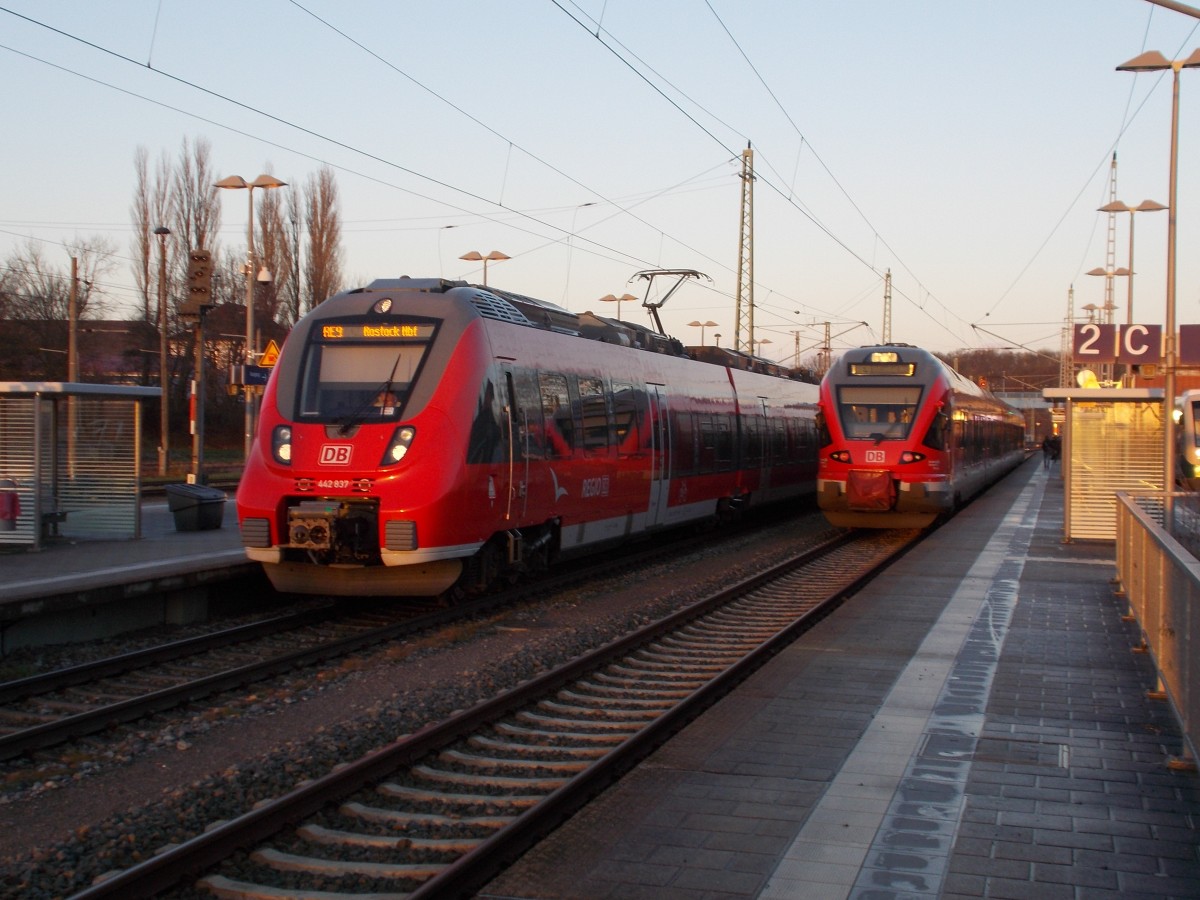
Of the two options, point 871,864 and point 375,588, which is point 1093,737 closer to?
point 871,864

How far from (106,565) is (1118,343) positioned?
17.4m

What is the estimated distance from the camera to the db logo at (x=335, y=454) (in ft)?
36.9

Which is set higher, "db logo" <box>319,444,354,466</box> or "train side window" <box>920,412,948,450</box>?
"train side window" <box>920,412,948,450</box>

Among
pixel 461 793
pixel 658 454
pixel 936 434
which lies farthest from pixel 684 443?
pixel 461 793

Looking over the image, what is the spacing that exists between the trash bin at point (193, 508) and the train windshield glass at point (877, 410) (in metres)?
10.0

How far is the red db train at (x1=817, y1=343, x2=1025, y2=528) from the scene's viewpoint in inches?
786

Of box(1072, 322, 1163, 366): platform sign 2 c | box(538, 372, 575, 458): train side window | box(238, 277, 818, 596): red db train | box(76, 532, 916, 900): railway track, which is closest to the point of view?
box(76, 532, 916, 900): railway track

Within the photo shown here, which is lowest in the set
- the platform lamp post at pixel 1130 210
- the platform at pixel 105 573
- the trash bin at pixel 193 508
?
the platform at pixel 105 573

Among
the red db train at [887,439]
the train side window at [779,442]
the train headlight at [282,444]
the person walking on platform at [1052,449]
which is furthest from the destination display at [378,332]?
the person walking on platform at [1052,449]

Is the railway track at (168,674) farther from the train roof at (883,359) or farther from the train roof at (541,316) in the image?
the train roof at (883,359)

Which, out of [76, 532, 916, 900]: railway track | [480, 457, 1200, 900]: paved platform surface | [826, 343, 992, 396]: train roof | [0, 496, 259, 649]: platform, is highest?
[826, 343, 992, 396]: train roof

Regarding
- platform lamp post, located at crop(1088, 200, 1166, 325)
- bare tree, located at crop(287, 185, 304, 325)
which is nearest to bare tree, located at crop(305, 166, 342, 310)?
bare tree, located at crop(287, 185, 304, 325)

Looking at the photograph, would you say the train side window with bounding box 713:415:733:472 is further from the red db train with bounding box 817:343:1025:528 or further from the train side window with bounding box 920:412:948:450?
the train side window with bounding box 920:412:948:450

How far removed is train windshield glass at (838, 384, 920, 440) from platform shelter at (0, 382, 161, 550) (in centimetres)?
1098
